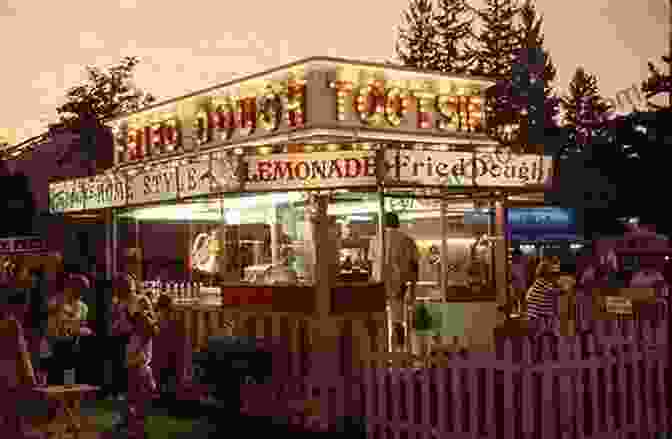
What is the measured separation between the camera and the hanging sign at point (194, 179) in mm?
11687

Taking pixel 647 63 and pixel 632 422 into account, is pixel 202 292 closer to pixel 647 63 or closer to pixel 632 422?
pixel 632 422

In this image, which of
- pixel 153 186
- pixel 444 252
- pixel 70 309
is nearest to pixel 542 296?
pixel 444 252

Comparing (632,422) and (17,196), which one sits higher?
(17,196)

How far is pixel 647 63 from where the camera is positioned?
1316 inches

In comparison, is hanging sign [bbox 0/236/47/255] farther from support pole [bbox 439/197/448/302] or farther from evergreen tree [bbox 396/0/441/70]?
evergreen tree [bbox 396/0/441/70]

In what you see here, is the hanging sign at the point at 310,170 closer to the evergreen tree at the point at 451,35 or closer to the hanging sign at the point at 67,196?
the hanging sign at the point at 67,196

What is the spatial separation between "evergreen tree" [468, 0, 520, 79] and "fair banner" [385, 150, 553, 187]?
4522 centimetres

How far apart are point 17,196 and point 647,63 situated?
73.9ft

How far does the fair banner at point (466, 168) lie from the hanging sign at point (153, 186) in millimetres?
3476

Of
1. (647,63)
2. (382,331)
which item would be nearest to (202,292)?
(382,331)

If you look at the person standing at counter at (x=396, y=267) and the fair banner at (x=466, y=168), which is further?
the person standing at counter at (x=396, y=267)

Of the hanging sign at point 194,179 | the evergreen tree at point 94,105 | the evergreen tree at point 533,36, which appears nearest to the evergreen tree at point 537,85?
the evergreen tree at point 533,36

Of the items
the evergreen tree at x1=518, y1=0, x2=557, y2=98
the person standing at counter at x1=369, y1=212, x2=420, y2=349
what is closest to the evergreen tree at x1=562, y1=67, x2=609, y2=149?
the evergreen tree at x1=518, y1=0, x2=557, y2=98

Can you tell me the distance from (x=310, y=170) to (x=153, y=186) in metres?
3.46
